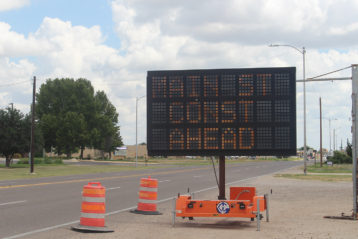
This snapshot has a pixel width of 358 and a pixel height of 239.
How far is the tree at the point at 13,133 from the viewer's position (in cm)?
5256

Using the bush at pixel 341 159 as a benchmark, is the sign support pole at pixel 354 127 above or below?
above

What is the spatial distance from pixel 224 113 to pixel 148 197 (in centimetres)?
372

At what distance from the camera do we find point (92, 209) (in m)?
11.3

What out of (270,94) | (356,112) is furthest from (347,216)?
(270,94)

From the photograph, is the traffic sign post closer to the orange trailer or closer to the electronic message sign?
the electronic message sign

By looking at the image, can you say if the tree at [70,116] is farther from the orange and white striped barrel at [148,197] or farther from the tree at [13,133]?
the orange and white striped barrel at [148,197]

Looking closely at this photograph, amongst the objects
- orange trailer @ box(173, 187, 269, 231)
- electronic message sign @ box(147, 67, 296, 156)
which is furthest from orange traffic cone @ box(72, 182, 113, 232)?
electronic message sign @ box(147, 67, 296, 156)

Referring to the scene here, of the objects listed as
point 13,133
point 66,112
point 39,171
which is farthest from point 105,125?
point 39,171

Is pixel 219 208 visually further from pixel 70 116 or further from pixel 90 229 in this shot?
pixel 70 116

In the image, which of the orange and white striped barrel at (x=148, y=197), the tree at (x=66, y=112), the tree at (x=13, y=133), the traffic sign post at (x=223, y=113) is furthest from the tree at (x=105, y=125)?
the traffic sign post at (x=223, y=113)

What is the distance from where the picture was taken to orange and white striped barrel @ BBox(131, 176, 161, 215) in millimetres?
14859

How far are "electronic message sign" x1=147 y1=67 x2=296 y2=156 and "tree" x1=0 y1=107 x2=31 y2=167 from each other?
42.5 m

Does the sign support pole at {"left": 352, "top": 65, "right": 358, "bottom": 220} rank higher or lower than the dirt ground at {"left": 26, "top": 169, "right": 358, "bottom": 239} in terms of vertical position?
higher

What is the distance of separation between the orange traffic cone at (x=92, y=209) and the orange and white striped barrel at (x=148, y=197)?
3.47 meters
